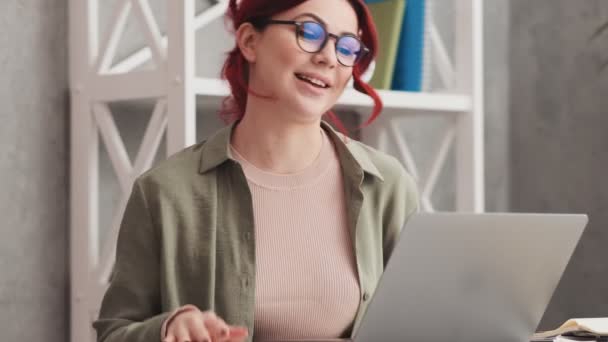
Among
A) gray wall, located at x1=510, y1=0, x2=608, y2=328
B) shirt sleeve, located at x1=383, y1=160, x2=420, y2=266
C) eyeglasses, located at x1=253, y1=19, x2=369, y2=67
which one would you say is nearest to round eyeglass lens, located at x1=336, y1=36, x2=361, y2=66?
eyeglasses, located at x1=253, y1=19, x2=369, y2=67

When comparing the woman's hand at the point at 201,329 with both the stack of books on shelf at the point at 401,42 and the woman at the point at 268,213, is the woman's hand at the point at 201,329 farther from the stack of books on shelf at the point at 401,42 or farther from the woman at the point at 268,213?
the stack of books on shelf at the point at 401,42

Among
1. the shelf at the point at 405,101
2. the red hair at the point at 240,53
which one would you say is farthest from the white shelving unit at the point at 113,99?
the red hair at the point at 240,53

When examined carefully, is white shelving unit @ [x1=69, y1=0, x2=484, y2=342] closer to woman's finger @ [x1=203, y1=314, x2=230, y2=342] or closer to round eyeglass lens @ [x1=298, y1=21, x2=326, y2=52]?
round eyeglass lens @ [x1=298, y1=21, x2=326, y2=52]

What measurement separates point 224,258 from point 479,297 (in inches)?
16.0

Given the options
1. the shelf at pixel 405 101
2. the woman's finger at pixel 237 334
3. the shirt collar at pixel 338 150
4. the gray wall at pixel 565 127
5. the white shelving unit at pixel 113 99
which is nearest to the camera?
the woman's finger at pixel 237 334

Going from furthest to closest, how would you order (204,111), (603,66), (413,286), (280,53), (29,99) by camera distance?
(603,66), (204,111), (29,99), (280,53), (413,286)

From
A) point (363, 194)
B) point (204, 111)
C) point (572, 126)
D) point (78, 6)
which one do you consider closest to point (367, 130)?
point (204, 111)

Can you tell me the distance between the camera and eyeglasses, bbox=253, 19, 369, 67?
1362 millimetres

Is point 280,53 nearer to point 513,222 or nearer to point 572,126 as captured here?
Answer: point 513,222

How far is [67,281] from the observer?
6.66ft

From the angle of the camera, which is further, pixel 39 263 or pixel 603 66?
pixel 603 66

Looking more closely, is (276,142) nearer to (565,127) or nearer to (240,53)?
(240,53)

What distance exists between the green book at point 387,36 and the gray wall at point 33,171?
700 millimetres

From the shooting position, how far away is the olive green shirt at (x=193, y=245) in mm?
1355
